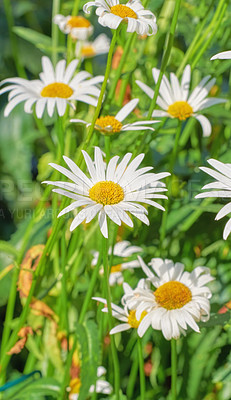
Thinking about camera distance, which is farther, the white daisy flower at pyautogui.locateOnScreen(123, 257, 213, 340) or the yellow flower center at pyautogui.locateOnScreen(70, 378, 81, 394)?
the yellow flower center at pyautogui.locateOnScreen(70, 378, 81, 394)

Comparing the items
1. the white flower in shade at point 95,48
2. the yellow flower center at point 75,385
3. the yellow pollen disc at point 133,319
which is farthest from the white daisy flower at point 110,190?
the white flower in shade at point 95,48

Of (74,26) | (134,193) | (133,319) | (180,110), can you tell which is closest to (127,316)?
(133,319)

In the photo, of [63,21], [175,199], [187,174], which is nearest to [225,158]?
[175,199]

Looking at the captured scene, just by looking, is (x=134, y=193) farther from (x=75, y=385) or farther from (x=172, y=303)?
(x=75, y=385)

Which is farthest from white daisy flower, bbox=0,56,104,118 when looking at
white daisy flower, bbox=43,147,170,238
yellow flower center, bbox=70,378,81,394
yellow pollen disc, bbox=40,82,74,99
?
yellow flower center, bbox=70,378,81,394

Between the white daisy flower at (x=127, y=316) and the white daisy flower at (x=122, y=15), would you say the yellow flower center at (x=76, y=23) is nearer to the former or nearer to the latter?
the white daisy flower at (x=122, y=15)

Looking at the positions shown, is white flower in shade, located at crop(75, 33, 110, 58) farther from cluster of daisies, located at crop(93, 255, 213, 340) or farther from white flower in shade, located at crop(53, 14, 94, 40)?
cluster of daisies, located at crop(93, 255, 213, 340)
